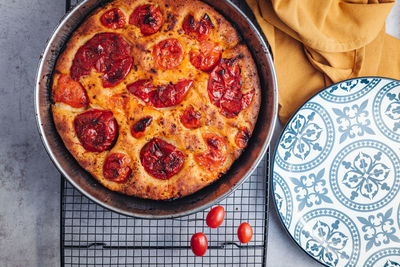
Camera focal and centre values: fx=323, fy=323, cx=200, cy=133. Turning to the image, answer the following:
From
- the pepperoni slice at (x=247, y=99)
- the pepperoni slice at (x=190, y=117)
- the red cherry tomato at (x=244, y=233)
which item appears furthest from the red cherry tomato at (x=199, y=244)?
the pepperoni slice at (x=247, y=99)

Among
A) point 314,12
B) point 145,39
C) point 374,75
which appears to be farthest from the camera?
point 374,75

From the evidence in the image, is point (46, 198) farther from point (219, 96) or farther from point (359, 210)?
point (359, 210)

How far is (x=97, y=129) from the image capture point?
1953 mm

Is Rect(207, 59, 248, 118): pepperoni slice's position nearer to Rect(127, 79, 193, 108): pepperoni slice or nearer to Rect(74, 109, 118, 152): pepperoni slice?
Rect(127, 79, 193, 108): pepperoni slice

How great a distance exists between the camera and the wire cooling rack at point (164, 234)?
7.79ft

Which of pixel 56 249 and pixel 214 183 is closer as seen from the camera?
pixel 214 183

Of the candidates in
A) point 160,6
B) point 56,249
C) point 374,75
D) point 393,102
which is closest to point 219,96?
point 160,6

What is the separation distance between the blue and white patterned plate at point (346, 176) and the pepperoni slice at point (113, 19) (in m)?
1.39

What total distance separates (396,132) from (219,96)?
150 centimetres

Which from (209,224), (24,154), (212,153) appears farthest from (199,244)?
(24,154)

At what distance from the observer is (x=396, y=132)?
2496mm

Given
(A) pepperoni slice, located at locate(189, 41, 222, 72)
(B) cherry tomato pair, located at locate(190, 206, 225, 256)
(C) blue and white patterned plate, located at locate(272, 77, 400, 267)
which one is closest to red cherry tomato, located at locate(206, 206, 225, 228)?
(B) cherry tomato pair, located at locate(190, 206, 225, 256)

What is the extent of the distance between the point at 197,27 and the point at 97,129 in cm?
88

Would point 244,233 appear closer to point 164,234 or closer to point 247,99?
point 164,234
